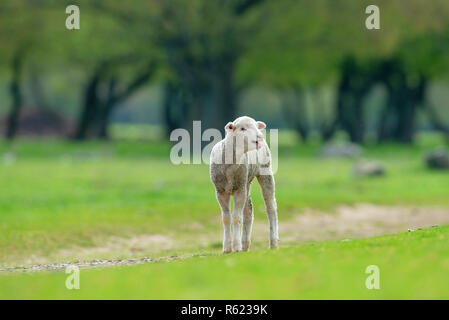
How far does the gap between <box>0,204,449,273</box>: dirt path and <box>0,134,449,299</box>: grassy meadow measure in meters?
0.18

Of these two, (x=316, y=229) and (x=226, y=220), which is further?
(x=316, y=229)

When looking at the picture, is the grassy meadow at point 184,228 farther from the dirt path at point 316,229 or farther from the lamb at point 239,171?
the lamb at point 239,171

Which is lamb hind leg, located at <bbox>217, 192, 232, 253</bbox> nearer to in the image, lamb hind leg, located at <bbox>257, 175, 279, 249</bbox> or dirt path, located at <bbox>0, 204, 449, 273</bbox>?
lamb hind leg, located at <bbox>257, 175, 279, 249</bbox>

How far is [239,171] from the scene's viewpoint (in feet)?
48.6

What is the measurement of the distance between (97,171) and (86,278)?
88.7 ft

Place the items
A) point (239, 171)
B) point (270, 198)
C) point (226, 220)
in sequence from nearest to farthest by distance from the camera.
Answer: point (239, 171), point (226, 220), point (270, 198)

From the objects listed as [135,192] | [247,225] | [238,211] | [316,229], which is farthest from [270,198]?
[135,192]

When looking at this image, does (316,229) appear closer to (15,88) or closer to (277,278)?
(277,278)

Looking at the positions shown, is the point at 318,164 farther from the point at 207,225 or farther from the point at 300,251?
the point at 300,251

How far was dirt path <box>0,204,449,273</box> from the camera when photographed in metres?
20.4

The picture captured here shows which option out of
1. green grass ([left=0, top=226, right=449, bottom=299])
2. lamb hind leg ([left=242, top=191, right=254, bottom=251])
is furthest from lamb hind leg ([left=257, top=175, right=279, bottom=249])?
green grass ([left=0, top=226, right=449, bottom=299])

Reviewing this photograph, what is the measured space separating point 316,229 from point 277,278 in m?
14.1
